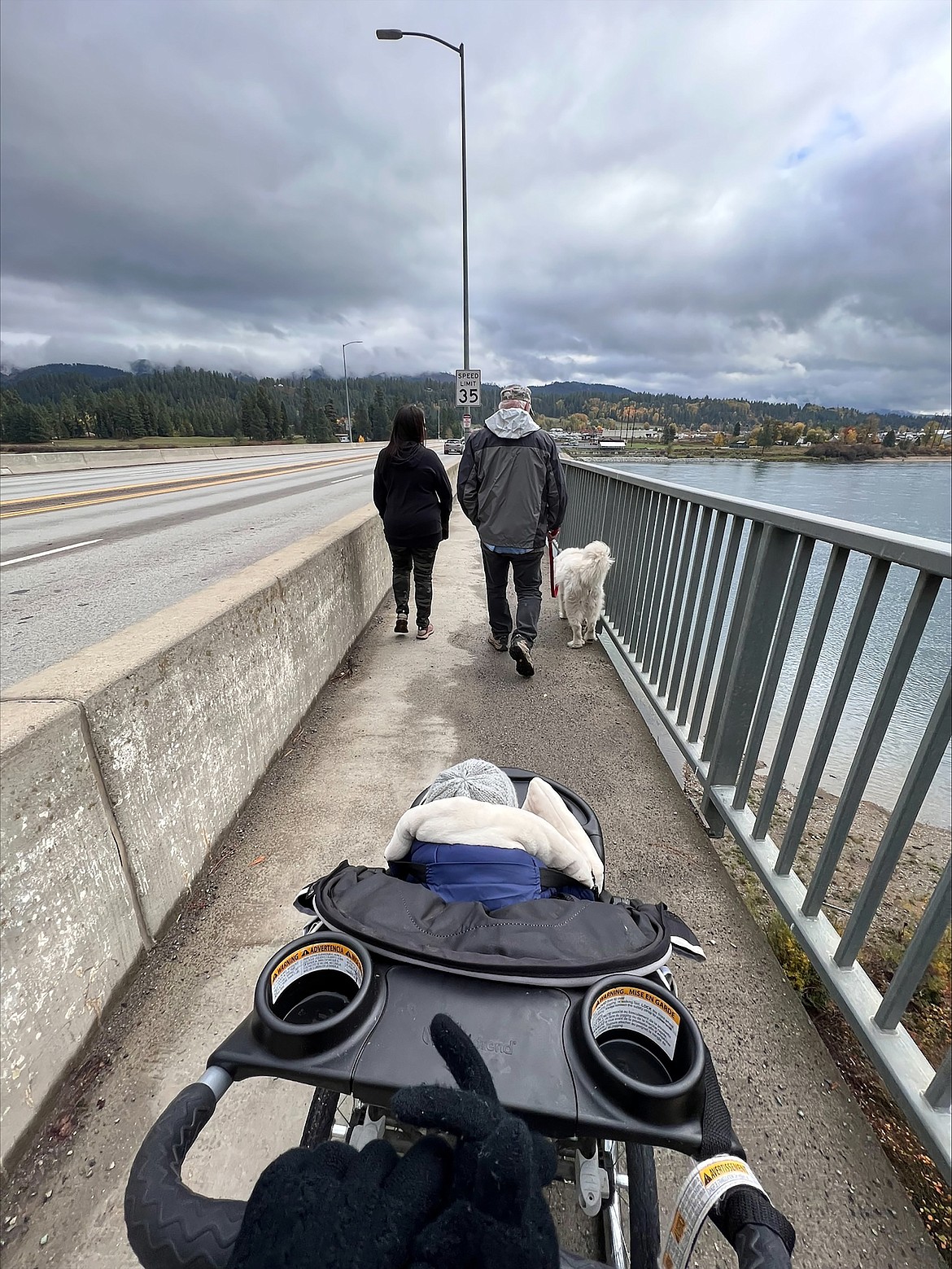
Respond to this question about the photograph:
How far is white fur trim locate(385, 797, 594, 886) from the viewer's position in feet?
4.64

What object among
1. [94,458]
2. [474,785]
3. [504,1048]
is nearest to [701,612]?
[474,785]

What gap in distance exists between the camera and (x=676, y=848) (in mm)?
2723

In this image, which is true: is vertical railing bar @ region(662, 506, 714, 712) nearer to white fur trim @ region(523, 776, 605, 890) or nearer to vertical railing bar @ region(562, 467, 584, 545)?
white fur trim @ region(523, 776, 605, 890)

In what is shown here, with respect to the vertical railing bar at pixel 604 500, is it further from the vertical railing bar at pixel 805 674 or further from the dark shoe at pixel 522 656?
the vertical railing bar at pixel 805 674

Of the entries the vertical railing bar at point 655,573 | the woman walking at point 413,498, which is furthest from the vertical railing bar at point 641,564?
the woman walking at point 413,498

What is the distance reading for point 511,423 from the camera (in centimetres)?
467

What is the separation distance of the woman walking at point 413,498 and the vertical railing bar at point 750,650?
122 inches

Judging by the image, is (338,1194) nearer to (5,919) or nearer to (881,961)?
(5,919)

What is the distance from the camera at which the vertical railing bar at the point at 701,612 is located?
2.89 m

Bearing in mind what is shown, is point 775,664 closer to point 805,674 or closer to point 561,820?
point 805,674

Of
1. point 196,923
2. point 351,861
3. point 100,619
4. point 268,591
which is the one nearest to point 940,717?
point 351,861

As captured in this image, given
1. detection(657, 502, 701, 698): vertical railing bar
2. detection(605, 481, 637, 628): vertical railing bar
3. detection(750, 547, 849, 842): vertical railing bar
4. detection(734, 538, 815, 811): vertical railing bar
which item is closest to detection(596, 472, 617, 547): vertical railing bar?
detection(605, 481, 637, 628): vertical railing bar

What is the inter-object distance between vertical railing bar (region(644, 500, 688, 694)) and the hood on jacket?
1.59 metres

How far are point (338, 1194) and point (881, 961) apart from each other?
2207 millimetres
